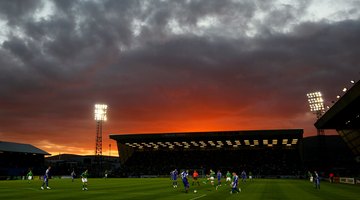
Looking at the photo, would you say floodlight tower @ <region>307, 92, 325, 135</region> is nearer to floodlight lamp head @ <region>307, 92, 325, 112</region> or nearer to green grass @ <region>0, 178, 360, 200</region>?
floodlight lamp head @ <region>307, 92, 325, 112</region>

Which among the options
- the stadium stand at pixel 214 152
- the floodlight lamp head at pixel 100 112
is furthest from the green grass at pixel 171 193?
the floodlight lamp head at pixel 100 112

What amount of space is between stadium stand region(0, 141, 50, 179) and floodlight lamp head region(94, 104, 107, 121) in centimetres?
2521

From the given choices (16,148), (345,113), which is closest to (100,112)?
(16,148)

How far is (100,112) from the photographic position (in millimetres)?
92125

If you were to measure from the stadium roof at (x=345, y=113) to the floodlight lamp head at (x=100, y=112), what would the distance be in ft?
173

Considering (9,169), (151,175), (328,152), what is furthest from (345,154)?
(9,169)

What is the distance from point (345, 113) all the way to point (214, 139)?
45.9 metres

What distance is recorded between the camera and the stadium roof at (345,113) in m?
42.8

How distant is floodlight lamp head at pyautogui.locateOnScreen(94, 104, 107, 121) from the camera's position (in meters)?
91.8

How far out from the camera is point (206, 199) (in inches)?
982

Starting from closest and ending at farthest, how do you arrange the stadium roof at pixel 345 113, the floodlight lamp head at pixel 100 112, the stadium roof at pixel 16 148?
the stadium roof at pixel 345 113 < the floodlight lamp head at pixel 100 112 < the stadium roof at pixel 16 148

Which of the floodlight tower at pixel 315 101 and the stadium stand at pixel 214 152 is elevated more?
the floodlight tower at pixel 315 101

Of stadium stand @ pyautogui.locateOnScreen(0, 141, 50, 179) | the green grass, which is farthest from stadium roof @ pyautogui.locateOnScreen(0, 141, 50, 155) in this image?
the green grass

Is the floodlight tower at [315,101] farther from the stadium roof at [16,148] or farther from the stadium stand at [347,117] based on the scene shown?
the stadium roof at [16,148]
